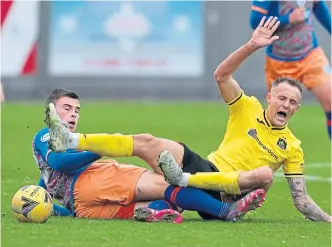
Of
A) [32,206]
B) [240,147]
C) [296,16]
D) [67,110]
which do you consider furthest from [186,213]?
[296,16]

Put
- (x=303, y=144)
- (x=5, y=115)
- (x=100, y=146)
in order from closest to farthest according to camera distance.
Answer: (x=100, y=146)
(x=303, y=144)
(x=5, y=115)

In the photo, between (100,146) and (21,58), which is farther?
(21,58)

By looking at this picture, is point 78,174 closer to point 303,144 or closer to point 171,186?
point 171,186

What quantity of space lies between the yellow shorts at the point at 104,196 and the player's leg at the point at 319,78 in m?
3.81

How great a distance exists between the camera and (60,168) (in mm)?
7570

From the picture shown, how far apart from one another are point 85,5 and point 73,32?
2.11ft

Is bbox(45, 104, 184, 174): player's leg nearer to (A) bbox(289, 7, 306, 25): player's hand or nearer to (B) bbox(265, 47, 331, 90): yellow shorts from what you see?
(A) bbox(289, 7, 306, 25): player's hand

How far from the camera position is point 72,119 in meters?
7.80

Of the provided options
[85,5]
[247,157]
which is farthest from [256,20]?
[85,5]

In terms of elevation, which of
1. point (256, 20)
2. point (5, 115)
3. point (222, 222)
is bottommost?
point (5, 115)

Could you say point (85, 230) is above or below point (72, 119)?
below

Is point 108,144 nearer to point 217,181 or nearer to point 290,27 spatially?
point 217,181

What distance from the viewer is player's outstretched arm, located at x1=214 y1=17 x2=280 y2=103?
7680 millimetres

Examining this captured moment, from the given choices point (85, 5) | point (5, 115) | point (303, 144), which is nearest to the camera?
point (303, 144)
